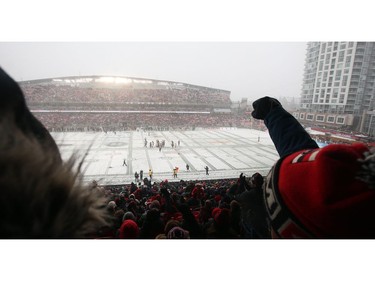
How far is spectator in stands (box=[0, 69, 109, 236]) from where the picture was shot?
0.49 meters

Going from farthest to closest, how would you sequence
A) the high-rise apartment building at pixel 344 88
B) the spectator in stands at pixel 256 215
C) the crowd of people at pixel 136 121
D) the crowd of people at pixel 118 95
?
the crowd of people at pixel 118 95, the crowd of people at pixel 136 121, the high-rise apartment building at pixel 344 88, the spectator in stands at pixel 256 215

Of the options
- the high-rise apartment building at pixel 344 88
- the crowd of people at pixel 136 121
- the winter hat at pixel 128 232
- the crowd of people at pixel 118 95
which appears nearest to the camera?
the winter hat at pixel 128 232

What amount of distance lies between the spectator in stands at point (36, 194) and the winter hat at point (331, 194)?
63 centimetres

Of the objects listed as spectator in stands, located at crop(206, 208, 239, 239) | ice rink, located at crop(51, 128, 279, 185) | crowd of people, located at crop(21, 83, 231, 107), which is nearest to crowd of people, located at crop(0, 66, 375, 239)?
spectator in stands, located at crop(206, 208, 239, 239)

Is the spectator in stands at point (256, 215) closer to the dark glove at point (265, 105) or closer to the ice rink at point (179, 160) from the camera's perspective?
the dark glove at point (265, 105)

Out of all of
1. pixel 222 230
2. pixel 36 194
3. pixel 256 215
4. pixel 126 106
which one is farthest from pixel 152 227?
pixel 126 106

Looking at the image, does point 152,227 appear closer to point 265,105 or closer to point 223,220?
point 223,220

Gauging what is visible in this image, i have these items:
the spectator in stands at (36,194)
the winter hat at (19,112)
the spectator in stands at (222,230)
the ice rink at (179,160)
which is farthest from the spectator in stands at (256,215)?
the ice rink at (179,160)

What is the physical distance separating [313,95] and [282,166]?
4239 centimetres

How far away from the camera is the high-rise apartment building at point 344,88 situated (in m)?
26.8

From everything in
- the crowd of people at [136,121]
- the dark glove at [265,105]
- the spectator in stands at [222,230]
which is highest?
the dark glove at [265,105]

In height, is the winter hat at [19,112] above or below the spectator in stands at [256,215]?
above

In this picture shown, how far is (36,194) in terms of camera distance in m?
0.50

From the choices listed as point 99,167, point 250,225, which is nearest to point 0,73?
point 250,225
